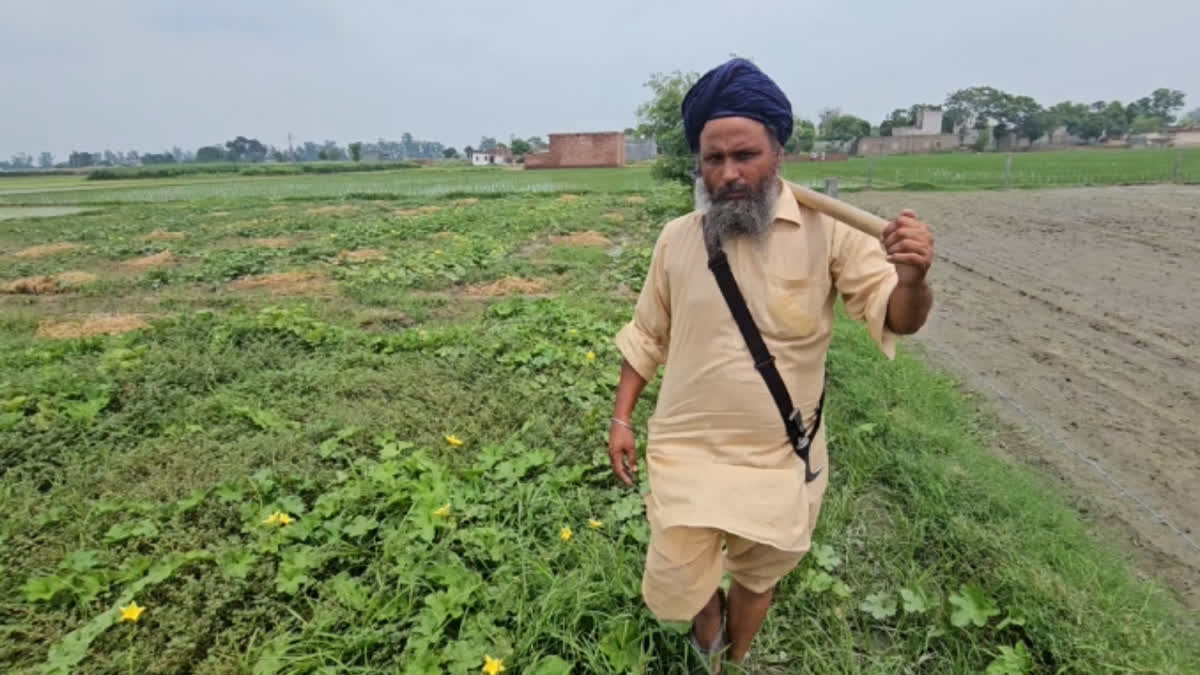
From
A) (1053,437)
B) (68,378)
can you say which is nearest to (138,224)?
(68,378)

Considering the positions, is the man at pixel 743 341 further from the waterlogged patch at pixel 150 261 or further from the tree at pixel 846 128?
the tree at pixel 846 128

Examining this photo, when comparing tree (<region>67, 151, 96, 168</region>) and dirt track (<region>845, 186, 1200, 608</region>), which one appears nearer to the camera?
dirt track (<region>845, 186, 1200, 608</region>)

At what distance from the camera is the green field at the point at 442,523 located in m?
2.23

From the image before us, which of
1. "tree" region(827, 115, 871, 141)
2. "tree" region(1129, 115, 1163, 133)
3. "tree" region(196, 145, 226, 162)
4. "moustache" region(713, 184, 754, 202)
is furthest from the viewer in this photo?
"tree" region(196, 145, 226, 162)

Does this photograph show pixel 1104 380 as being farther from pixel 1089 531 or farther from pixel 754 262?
pixel 754 262

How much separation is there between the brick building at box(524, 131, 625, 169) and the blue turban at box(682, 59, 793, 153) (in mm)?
56041

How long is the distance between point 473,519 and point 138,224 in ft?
56.9

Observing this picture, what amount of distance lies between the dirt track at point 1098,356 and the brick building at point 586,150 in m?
47.4

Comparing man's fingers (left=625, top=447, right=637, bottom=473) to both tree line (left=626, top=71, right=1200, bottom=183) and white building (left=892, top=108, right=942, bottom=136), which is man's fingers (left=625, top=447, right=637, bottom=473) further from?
white building (left=892, top=108, right=942, bottom=136)

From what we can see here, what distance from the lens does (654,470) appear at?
1864mm

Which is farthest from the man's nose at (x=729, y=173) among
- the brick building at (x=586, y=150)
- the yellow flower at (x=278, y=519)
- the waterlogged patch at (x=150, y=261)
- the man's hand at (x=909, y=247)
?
the brick building at (x=586, y=150)

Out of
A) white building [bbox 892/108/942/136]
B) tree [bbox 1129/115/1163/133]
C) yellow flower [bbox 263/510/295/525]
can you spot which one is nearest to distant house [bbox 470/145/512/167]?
white building [bbox 892/108/942/136]

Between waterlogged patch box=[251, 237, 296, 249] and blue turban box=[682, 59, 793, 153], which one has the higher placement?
blue turban box=[682, 59, 793, 153]

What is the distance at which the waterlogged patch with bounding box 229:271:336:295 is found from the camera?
8.07 metres
